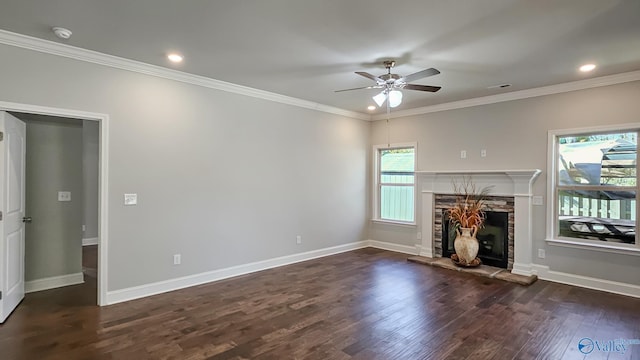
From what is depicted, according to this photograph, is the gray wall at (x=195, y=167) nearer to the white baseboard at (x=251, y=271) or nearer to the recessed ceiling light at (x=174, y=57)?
the white baseboard at (x=251, y=271)


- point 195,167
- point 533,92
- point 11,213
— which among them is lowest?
point 11,213

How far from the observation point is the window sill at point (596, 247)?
13.9 feet

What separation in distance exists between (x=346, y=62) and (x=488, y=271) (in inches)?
146

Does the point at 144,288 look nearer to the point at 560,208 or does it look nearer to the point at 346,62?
the point at 346,62

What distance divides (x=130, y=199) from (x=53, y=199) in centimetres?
134

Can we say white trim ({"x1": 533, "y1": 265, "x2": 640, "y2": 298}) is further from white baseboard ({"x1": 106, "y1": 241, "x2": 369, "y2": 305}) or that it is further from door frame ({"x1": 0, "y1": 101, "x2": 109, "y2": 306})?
door frame ({"x1": 0, "y1": 101, "x2": 109, "y2": 306})

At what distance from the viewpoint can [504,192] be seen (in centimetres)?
530

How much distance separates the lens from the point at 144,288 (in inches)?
160

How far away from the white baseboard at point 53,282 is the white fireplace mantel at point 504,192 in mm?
5389

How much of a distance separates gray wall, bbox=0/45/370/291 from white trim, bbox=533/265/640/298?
332 cm

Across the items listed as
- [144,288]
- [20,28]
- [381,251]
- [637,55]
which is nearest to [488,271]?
[381,251]

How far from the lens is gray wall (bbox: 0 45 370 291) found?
146 inches

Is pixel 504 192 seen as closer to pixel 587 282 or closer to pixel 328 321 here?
pixel 587 282

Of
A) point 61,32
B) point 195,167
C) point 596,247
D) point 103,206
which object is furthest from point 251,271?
point 596,247
